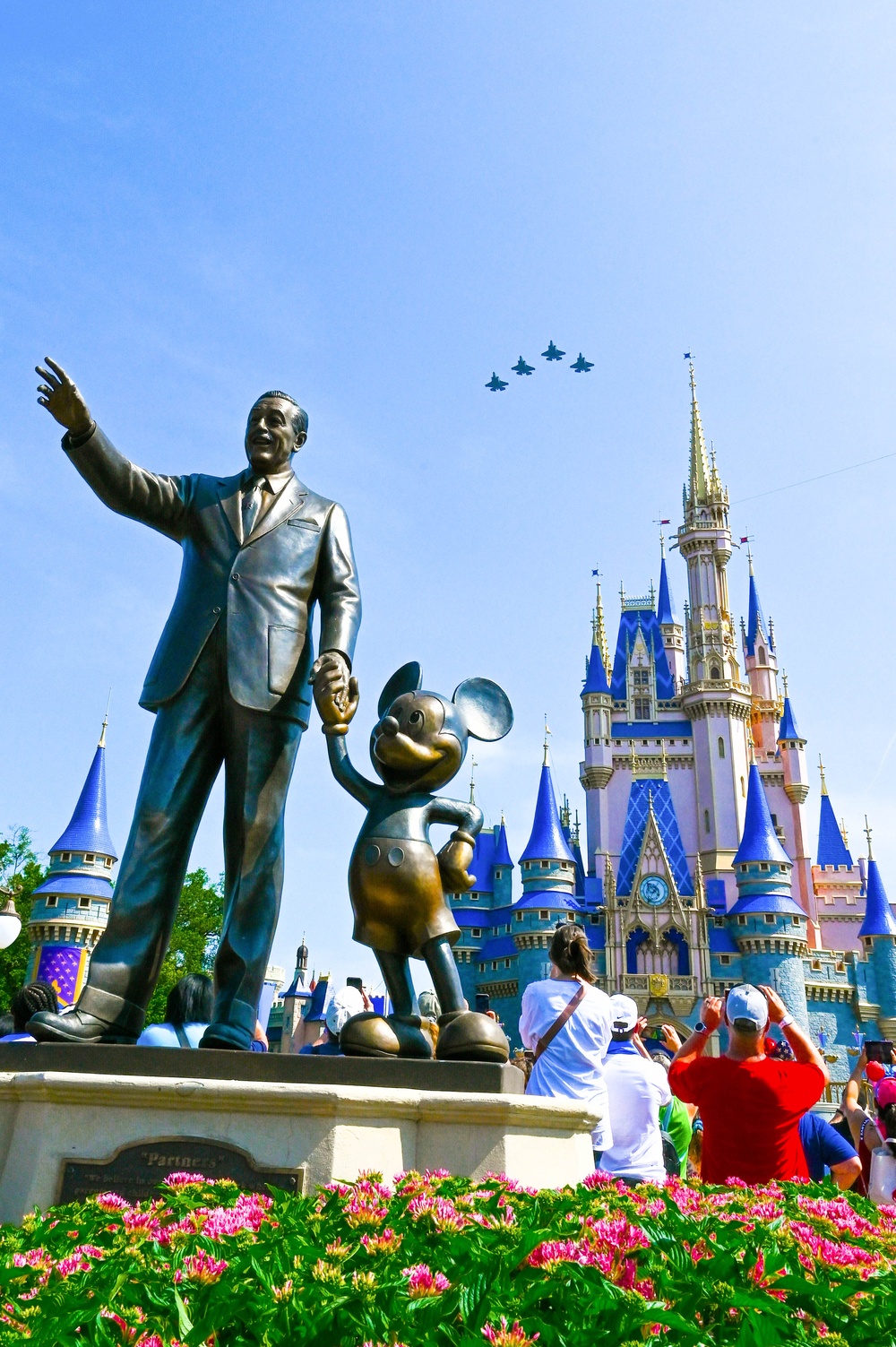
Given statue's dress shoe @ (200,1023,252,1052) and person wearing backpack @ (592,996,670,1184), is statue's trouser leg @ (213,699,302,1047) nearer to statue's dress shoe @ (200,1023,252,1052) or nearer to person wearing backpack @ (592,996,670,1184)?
statue's dress shoe @ (200,1023,252,1052)

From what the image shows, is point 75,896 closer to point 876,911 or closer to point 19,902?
point 19,902

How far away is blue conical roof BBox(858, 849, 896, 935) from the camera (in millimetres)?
48281

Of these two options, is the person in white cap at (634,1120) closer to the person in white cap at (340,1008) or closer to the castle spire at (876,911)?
the person in white cap at (340,1008)

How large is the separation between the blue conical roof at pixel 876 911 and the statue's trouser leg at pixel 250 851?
49.3m

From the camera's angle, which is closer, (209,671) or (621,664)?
(209,671)

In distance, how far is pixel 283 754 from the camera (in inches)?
163

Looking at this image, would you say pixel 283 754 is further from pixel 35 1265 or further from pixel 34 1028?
pixel 35 1265

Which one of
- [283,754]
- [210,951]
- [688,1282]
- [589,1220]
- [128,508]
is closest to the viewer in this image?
[688,1282]

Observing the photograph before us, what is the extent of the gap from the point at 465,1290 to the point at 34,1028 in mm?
2245

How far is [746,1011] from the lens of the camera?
172 inches

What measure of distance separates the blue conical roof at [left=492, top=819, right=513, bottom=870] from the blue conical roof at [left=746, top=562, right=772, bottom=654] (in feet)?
63.7

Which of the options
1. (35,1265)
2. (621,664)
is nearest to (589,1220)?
(35,1265)

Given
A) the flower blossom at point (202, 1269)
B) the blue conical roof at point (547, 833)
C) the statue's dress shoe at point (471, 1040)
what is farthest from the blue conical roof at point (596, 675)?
the flower blossom at point (202, 1269)

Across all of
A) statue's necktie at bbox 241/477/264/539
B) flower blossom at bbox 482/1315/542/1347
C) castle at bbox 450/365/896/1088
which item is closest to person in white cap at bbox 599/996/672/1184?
statue's necktie at bbox 241/477/264/539
